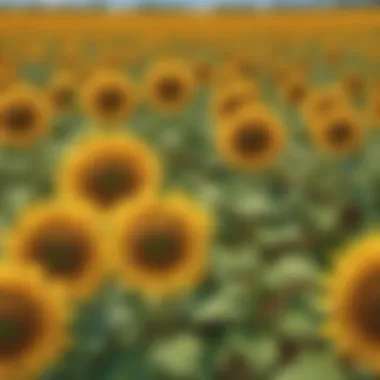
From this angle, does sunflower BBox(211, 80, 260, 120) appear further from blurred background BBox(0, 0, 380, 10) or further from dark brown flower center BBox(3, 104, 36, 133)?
blurred background BBox(0, 0, 380, 10)

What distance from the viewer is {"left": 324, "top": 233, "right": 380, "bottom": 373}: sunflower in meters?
0.67

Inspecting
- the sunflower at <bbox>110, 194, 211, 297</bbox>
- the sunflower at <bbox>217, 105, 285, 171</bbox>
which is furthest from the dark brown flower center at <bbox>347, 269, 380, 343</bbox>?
the sunflower at <bbox>217, 105, 285, 171</bbox>

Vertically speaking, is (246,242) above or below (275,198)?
below

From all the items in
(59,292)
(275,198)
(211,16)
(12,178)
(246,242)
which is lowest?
(59,292)

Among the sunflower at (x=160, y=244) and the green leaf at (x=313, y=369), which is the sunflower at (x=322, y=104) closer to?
the sunflower at (x=160, y=244)

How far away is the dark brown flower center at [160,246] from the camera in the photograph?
0.80 metres

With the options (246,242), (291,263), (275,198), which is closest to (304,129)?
(275,198)

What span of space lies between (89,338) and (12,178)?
0.51 meters

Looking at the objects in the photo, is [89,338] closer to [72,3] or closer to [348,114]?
[348,114]

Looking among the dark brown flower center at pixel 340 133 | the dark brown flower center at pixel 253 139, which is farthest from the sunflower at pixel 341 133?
the dark brown flower center at pixel 253 139

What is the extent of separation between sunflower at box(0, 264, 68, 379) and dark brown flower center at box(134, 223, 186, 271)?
0.10m

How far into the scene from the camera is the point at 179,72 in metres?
1.34

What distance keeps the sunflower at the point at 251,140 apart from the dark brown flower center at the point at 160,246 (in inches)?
13.2

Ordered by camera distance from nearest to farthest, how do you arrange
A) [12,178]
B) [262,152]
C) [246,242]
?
[246,242] < [262,152] < [12,178]
